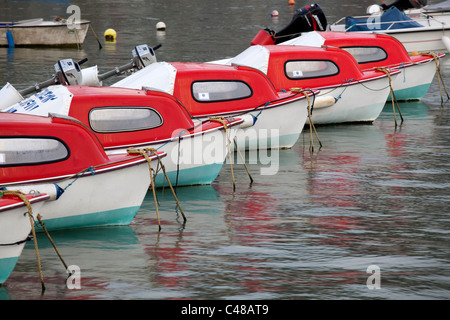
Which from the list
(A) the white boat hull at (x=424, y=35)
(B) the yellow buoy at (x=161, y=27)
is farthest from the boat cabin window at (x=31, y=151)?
(B) the yellow buoy at (x=161, y=27)

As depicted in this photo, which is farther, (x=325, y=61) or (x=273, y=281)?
(x=325, y=61)

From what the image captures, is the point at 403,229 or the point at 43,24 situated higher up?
the point at 43,24

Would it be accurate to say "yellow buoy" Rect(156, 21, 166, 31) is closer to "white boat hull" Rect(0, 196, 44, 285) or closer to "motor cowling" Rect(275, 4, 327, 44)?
"motor cowling" Rect(275, 4, 327, 44)

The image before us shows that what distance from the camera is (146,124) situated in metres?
14.9

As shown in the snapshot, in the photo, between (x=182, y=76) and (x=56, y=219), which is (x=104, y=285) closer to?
(x=56, y=219)

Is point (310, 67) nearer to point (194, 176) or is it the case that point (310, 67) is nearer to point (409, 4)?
point (194, 176)

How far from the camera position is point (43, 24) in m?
37.6

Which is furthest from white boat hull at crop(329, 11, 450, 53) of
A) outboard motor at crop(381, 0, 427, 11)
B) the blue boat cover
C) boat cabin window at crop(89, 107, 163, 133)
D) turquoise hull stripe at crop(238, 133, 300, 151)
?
boat cabin window at crop(89, 107, 163, 133)

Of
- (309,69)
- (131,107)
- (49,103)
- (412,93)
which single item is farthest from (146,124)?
(412,93)

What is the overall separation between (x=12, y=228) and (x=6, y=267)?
48 cm
